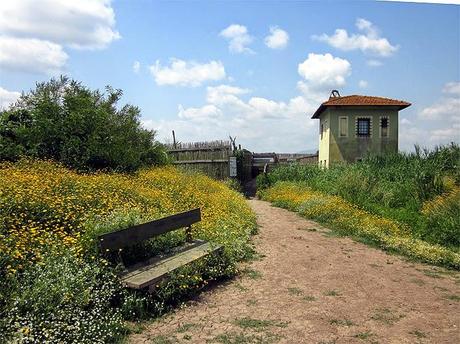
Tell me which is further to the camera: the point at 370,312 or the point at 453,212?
the point at 453,212

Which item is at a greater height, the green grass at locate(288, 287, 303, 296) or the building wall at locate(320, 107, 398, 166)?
the building wall at locate(320, 107, 398, 166)

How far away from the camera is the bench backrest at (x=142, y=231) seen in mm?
4773

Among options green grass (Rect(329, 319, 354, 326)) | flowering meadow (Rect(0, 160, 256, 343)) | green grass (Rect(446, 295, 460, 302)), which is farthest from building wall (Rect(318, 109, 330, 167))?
green grass (Rect(329, 319, 354, 326))

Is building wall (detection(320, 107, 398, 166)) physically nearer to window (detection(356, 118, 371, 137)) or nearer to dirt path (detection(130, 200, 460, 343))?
window (detection(356, 118, 371, 137))

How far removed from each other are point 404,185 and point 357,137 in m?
14.3

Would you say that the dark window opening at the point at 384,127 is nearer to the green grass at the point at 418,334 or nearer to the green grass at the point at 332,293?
the green grass at the point at 332,293

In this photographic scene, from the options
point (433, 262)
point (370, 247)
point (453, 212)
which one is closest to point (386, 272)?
point (433, 262)

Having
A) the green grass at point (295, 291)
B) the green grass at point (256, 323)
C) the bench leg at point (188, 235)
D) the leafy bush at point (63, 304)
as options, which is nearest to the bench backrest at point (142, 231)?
the bench leg at point (188, 235)

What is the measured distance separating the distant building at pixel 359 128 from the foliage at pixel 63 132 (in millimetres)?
18722

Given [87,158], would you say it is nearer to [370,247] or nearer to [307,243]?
[307,243]

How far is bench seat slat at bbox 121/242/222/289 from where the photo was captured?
4.65 meters

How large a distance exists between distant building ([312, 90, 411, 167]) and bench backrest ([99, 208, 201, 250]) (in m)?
21.9

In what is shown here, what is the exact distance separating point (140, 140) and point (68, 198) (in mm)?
8620

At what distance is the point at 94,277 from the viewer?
4.49m
